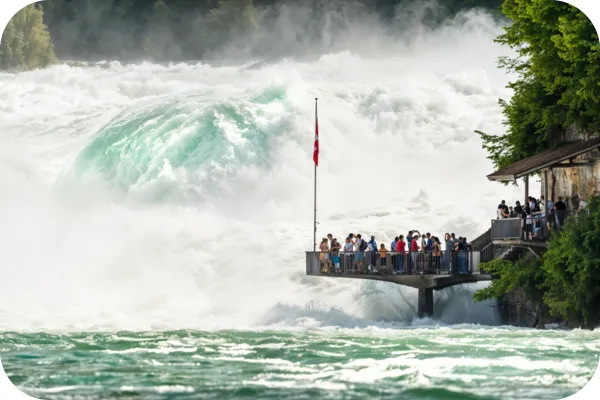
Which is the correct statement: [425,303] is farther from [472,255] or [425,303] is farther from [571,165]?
[571,165]

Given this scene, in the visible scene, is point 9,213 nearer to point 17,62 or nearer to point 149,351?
point 17,62

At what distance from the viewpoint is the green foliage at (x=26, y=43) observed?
3164cm

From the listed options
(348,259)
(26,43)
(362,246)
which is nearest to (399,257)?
(362,246)

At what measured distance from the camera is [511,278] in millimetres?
30328

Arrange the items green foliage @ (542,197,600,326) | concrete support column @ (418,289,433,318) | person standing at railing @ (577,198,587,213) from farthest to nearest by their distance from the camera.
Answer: concrete support column @ (418,289,433,318), person standing at railing @ (577,198,587,213), green foliage @ (542,197,600,326)

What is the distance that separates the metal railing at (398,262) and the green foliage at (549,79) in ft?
7.99

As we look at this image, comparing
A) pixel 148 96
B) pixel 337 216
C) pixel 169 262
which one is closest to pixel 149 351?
pixel 169 262

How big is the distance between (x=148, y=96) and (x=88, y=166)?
4446mm

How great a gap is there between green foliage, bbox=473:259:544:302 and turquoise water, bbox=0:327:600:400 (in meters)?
2.35

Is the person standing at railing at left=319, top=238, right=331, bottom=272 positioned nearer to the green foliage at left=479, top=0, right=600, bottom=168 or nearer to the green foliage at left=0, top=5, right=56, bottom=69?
the green foliage at left=479, top=0, right=600, bottom=168

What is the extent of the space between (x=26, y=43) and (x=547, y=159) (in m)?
12.4

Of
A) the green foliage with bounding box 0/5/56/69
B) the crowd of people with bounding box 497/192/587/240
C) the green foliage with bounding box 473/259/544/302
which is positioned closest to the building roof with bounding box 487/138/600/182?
the crowd of people with bounding box 497/192/587/240

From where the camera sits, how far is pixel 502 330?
28.5 metres

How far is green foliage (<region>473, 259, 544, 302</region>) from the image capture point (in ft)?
98.8
